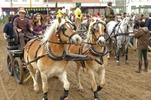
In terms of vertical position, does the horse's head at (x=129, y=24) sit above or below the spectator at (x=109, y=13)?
below

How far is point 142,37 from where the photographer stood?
9.80m

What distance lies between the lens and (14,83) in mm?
8773

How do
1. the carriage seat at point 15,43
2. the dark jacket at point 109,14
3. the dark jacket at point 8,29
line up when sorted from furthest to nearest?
the dark jacket at point 109,14
the dark jacket at point 8,29
the carriage seat at point 15,43

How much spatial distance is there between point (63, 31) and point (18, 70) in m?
3.41

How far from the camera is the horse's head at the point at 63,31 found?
564 centimetres

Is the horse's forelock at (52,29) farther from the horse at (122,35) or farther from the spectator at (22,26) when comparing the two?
the horse at (122,35)

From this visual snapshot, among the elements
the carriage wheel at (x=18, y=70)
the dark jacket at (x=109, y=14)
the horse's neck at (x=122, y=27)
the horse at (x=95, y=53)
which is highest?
the dark jacket at (x=109, y=14)

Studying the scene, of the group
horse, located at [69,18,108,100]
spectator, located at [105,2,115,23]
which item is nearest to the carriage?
horse, located at [69,18,108,100]

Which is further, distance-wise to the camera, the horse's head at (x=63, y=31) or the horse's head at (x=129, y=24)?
the horse's head at (x=129, y=24)

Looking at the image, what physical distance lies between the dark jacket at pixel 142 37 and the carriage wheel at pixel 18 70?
4.09m

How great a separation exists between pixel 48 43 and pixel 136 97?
2766mm

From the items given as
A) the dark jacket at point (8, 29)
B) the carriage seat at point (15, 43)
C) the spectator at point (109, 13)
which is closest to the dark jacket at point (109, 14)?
the spectator at point (109, 13)

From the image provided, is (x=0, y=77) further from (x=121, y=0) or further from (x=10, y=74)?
(x=121, y=0)

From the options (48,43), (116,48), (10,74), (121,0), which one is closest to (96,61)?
(48,43)
